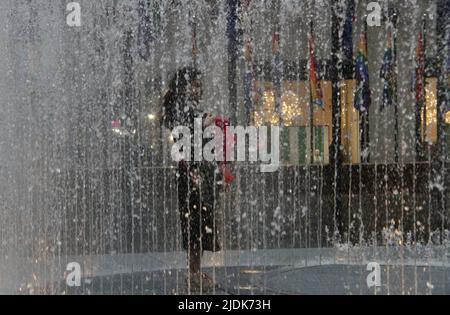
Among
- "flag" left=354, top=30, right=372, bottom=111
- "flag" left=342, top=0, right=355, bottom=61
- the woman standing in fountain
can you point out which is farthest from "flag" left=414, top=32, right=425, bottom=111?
the woman standing in fountain

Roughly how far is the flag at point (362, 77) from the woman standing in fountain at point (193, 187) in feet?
15.3

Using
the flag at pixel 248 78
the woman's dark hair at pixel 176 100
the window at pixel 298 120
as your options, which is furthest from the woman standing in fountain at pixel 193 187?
the window at pixel 298 120

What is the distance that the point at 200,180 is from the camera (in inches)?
191

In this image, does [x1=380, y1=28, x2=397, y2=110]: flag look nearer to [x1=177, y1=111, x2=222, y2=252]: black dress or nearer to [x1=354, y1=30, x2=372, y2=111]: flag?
[x1=354, y1=30, x2=372, y2=111]: flag

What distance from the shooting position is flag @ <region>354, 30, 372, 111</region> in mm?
9242

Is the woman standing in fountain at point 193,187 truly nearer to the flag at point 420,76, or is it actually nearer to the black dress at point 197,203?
the black dress at point 197,203

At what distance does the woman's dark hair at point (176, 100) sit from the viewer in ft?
15.8

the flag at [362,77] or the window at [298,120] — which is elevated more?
the flag at [362,77]

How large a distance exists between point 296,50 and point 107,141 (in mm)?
2907

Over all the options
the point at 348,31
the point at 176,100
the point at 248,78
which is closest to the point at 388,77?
the point at 348,31

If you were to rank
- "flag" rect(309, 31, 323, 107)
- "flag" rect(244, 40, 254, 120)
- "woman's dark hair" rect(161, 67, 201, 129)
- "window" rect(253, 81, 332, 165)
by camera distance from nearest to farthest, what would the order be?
"woman's dark hair" rect(161, 67, 201, 129) < "flag" rect(244, 40, 254, 120) < "flag" rect(309, 31, 323, 107) < "window" rect(253, 81, 332, 165)

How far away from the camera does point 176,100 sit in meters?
4.82

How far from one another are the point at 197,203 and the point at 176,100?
2.28 ft
